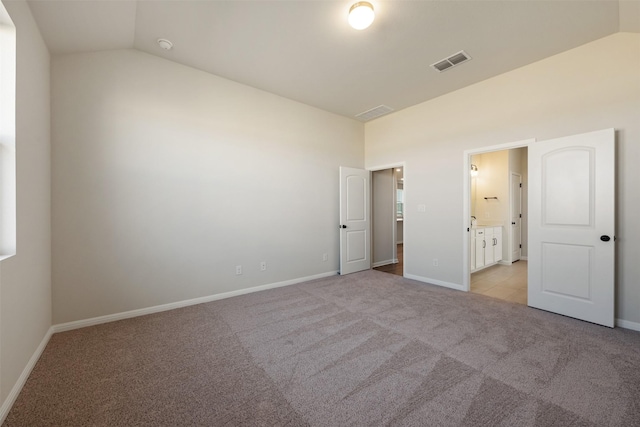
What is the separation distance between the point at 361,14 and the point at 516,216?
5939 mm

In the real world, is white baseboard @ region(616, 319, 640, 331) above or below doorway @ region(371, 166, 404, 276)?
below

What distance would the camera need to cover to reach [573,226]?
2793 millimetres

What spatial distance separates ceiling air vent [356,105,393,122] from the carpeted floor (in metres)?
3.37

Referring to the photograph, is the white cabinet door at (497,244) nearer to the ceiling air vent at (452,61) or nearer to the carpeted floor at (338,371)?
the carpeted floor at (338,371)

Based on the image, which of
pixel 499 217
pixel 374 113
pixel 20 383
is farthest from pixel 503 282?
pixel 20 383

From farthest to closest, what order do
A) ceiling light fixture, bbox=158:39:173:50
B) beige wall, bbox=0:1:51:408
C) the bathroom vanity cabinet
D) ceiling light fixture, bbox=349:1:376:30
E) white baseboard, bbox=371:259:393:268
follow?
white baseboard, bbox=371:259:393:268 → the bathroom vanity cabinet → ceiling light fixture, bbox=158:39:173:50 → ceiling light fixture, bbox=349:1:376:30 → beige wall, bbox=0:1:51:408

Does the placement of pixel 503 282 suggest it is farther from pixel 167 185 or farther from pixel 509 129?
pixel 167 185

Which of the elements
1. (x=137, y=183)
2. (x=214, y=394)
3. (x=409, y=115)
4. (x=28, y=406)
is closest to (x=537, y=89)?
(x=409, y=115)

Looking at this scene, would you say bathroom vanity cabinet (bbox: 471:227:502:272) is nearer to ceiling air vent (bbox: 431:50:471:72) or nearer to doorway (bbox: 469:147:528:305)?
doorway (bbox: 469:147:528:305)

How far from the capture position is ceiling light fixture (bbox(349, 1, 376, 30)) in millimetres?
2127

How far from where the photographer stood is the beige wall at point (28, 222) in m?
1.62

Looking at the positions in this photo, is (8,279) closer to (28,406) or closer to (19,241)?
(19,241)

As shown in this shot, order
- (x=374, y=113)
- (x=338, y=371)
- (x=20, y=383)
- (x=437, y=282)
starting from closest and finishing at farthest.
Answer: (x=20, y=383) < (x=338, y=371) < (x=437, y=282) < (x=374, y=113)

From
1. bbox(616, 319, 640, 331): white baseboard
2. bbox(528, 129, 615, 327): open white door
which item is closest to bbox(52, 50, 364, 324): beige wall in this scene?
bbox(528, 129, 615, 327): open white door
